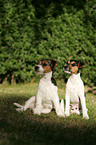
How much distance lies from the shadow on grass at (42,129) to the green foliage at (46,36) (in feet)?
13.3

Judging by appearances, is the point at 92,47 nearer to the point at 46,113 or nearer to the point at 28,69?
the point at 28,69

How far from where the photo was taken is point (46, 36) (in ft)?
27.3

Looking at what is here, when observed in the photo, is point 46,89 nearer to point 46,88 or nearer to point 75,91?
point 46,88

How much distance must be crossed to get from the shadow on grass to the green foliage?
4.04m

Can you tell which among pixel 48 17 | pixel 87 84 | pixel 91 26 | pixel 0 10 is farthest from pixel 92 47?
pixel 0 10

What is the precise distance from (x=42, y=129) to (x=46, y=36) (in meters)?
5.52

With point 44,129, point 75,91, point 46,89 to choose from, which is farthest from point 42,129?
point 75,91

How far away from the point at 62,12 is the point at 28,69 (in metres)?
2.76

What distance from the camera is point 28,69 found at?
333 inches

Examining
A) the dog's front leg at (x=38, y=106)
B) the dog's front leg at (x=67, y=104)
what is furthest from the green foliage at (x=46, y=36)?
the dog's front leg at (x=38, y=106)

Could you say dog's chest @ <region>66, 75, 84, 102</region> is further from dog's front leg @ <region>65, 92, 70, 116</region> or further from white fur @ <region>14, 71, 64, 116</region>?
white fur @ <region>14, 71, 64, 116</region>

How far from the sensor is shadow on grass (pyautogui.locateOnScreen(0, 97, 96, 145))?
9.42ft

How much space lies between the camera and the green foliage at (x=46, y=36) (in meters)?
8.16

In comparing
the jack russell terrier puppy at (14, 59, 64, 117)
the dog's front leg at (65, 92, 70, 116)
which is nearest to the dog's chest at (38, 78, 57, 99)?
the jack russell terrier puppy at (14, 59, 64, 117)
